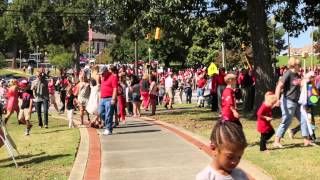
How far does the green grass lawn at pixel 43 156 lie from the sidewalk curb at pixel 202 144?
242cm

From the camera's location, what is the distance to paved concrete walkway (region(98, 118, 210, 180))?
897cm

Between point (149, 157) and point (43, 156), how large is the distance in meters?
2.02

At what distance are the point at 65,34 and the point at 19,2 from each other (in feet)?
22.0

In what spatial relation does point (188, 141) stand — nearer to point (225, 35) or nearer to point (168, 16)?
point (168, 16)

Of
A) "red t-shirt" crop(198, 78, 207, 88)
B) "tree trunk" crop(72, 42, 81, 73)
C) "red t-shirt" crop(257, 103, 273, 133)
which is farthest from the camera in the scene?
"tree trunk" crop(72, 42, 81, 73)

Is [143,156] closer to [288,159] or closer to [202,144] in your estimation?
[202,144]

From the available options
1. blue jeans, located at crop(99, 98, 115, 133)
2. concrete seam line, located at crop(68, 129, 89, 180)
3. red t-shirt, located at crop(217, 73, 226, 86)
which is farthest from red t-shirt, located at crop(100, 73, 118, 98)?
red t-shirt, located at crop(217, 73, 226, 86)

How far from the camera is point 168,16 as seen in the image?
17.8 metres

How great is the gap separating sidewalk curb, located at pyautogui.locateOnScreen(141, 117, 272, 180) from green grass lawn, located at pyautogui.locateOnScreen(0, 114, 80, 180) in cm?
242

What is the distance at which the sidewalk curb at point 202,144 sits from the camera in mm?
8489

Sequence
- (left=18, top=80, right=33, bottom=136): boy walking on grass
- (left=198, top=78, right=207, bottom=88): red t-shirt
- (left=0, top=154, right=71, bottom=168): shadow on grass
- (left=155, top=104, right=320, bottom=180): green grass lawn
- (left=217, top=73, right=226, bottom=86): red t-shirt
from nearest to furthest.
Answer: (left=155, top=104, right=320, bottom=180): green grass lawn → (left=0, top=154, right=71, bottom=168): shadow on grass → (left=18, top=80, right=33, bottom=136): boy walking on grass → (left=217, top=73, right=226, bottom=86): red t-shirt → (left=198, top=78, right=207, bottom=88): red t-shirt

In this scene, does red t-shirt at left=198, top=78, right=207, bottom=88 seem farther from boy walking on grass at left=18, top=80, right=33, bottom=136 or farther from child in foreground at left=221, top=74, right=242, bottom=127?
child in foreground at left=221, top=74, right=242, bottom=127

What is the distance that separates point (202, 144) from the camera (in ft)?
39.4

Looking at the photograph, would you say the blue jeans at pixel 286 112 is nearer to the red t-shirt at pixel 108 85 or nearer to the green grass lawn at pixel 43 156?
the green grass lawn at pixel 43 156
